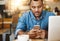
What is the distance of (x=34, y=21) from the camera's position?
1.78 meters

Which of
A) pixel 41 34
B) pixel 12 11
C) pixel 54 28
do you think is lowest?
pixel 41 34

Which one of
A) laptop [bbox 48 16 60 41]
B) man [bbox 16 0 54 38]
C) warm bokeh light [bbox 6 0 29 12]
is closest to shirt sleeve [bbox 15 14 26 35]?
man [bbox 16 0 54 38]

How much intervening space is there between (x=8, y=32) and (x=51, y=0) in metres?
0.70

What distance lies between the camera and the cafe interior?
5.62 ft

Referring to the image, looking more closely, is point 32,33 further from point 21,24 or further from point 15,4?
point 15,4

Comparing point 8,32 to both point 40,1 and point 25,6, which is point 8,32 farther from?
point 40,1

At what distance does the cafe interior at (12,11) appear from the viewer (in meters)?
1.71

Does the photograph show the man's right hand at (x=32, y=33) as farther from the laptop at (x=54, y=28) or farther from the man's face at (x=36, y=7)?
the laptop at (x=54, y=28)

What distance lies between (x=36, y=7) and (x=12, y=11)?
32cm

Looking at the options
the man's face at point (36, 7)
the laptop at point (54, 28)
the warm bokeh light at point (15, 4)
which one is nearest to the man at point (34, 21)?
the man's face at point (36, 7)

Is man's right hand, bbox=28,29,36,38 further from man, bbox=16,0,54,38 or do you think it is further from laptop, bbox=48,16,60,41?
laptop, bbox=48,16,60,41

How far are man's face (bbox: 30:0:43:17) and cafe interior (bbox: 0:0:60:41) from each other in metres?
0.05

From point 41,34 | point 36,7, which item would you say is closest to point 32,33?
point 41,34

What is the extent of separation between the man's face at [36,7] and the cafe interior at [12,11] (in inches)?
2.1
